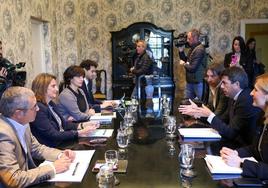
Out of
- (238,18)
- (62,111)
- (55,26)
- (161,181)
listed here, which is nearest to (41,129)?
(62,111)

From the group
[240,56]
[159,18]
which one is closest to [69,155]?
[240,56]

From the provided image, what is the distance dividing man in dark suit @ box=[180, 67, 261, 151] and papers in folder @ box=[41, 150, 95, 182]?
833 millimetres

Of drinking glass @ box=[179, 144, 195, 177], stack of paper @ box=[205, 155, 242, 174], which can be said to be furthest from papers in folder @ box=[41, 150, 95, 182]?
stack of paper @ box=[205, 155, 242, 174]

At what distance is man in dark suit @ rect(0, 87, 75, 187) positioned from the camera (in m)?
1.42

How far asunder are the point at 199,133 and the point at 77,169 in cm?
94

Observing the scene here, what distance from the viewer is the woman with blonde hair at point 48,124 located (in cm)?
213

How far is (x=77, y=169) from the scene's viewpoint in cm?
157

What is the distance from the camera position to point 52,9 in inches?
217

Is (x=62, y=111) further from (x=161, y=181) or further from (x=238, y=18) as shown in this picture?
(x=238, y=18)

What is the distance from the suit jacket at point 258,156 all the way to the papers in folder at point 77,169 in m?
0.74

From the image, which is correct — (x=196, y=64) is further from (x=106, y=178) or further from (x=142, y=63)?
(x=106, y=178)

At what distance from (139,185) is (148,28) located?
15.8 feet

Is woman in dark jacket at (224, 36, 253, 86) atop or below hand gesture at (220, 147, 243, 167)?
atop

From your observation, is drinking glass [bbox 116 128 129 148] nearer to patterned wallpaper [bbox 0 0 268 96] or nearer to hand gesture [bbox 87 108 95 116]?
hand gesture [bbox 87 108 95 116]
